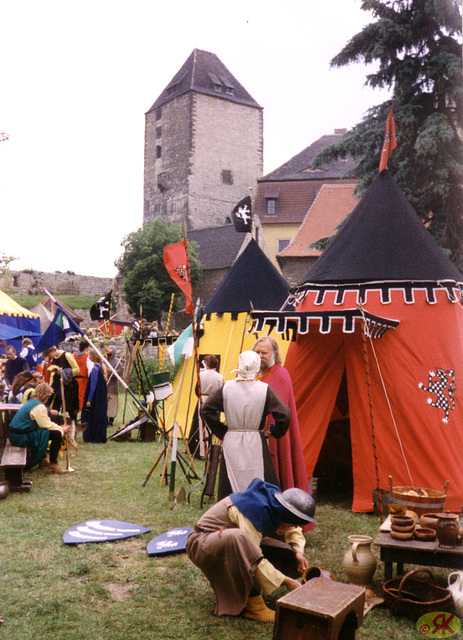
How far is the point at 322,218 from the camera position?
29672mm

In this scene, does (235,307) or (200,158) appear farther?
(200,158)

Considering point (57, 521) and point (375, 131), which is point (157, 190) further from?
point (57, 521)

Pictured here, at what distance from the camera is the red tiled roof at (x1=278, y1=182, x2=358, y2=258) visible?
29.0 metres

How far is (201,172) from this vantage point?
48.2 metres

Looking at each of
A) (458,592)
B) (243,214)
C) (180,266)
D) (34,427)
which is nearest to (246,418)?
(458,592)

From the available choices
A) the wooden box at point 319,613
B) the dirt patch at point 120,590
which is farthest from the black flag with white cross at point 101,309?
the wooden box at point 319,613

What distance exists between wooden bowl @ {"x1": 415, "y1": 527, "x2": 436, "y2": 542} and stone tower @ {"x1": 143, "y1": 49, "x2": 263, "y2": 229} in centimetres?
4338

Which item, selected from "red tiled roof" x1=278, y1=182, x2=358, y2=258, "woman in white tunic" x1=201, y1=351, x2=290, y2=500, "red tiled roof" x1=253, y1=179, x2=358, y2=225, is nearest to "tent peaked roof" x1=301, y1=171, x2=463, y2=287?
"woman in white tunic" x1=201, y1=351, x2=290, y2=500

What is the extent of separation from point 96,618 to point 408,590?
6.53 feet

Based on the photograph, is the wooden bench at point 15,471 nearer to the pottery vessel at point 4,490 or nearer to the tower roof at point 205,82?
the pottery vessel at point 4,490

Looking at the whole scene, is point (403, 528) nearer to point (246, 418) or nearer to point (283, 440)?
point (246, 418)

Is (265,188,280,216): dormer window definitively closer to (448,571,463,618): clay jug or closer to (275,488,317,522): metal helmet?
(448,571,463,618): clay jug

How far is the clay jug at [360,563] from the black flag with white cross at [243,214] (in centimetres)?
570

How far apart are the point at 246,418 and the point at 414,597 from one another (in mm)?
1582
